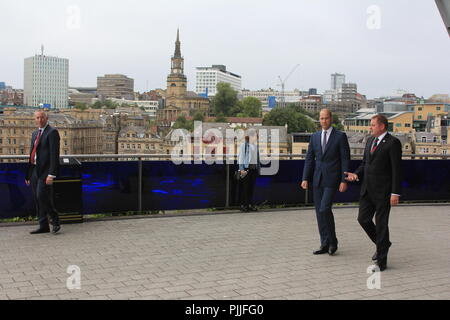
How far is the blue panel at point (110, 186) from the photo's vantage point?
31.3 ft

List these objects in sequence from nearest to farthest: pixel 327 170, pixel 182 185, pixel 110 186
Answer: pixel 327 170, pixel 110 186, pixel 182 185

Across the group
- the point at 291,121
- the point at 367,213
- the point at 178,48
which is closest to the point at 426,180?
the point at 367,213

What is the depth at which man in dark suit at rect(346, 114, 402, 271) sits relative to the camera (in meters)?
6.36

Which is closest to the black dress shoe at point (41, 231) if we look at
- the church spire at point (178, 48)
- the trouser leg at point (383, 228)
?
the trouser leg at point (383, 228)

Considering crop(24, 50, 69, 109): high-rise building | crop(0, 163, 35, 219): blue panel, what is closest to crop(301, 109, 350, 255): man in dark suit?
crop(0, 163, 35, 219): blue panel

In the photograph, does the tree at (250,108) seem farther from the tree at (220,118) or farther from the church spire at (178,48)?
the church spire at (178,48)

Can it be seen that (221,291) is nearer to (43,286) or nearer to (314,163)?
(43,286)

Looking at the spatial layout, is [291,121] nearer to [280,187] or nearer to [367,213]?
[280,187]

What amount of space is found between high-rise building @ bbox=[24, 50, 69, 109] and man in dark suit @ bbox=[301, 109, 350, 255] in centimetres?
11793

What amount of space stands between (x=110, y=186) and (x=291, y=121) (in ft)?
357

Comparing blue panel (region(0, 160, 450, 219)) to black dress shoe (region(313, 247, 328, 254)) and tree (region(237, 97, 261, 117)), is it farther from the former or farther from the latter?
tree (region(237, 97, 261, 117))

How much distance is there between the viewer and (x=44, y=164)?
8.00m

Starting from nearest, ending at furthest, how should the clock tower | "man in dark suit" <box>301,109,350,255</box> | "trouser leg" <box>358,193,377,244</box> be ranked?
1. "trouser leg" <box>358,193,377,244</box>
2. "man in dark suit" <box>301,109,350,255</box>
3. the clock tower
